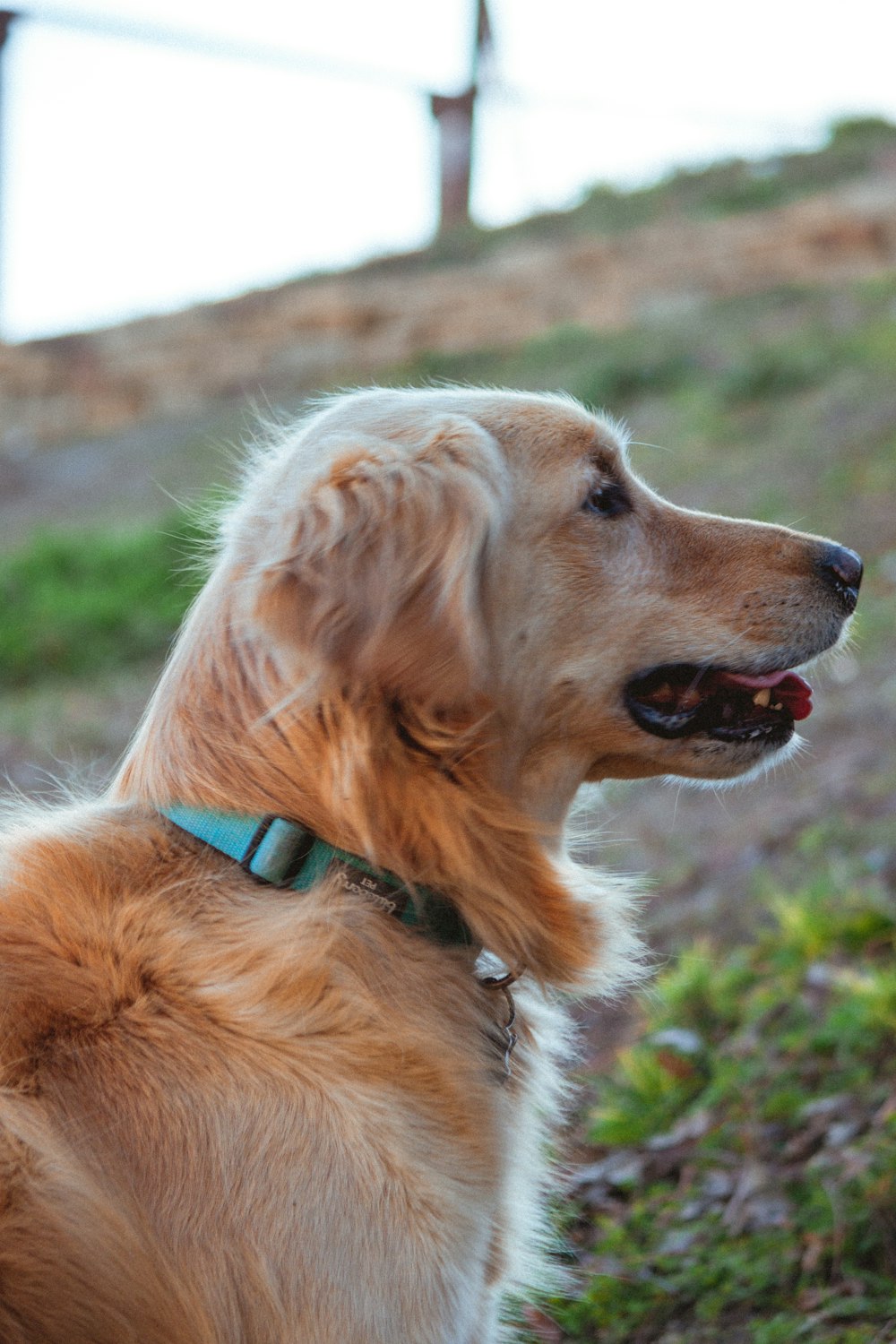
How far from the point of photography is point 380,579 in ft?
7.14

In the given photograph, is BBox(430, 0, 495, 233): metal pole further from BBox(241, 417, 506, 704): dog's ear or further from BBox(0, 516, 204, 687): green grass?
BBox(241, 417, 506, 704): dog's ear

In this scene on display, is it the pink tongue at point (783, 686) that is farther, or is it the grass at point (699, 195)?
the grass at point (699, 195)

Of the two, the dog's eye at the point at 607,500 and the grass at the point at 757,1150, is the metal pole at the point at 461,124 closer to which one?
the grass at the point at 757,1150

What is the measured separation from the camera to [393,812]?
2.28 metres

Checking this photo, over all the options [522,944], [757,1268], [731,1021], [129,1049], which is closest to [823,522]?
[731,1021]

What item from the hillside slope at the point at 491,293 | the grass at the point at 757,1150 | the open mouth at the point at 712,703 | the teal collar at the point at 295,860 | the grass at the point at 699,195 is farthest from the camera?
the grass at the point at 699,195

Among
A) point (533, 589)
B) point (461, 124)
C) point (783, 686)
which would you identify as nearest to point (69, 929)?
point (533, 589)

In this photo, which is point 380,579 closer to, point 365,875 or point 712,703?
point 365,875

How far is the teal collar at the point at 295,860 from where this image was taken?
2.27 m

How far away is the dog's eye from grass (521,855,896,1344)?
1.68m

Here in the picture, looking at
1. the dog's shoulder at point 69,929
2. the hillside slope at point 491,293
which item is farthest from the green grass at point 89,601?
the dog's shoulder at point 69,929

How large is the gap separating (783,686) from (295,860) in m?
1.11

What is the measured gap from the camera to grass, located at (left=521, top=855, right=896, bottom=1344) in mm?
2994

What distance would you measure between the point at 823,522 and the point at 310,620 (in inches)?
271
